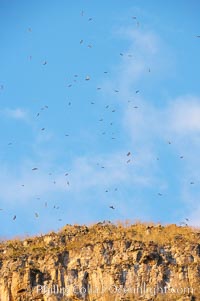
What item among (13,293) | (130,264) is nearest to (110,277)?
(130,264)

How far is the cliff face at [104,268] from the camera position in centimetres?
7206

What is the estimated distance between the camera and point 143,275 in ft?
238

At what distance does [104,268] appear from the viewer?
239 feet

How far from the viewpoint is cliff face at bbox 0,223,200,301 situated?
7206 centimetres

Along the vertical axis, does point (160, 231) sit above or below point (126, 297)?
above

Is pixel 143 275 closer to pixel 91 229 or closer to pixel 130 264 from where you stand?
pixel 130 264

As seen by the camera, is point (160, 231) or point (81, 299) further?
point (160, 231)

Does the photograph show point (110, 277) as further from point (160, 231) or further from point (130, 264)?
Answer: point (160, 231)

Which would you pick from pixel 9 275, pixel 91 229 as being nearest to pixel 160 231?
pixel 91 229

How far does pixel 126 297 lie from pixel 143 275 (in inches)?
85.9

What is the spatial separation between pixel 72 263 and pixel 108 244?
8.64 feet

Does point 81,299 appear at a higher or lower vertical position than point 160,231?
lower

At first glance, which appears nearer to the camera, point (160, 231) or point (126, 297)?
point (126, 297)

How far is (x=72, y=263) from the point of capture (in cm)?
7419
